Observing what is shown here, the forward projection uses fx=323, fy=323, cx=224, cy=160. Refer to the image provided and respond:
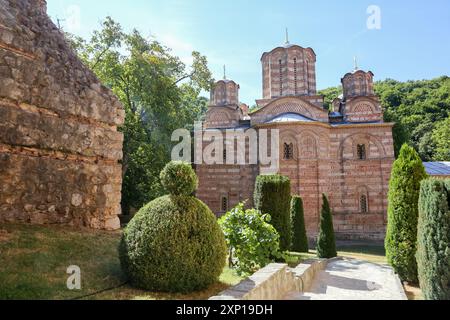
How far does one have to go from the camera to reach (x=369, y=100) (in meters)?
19.7

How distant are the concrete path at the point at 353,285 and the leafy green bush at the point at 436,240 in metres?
1.04

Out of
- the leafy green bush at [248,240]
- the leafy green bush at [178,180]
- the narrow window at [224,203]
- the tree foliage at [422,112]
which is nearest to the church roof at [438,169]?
the tree foliage at [422,112]

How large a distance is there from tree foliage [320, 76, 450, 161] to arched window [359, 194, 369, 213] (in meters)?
12.7

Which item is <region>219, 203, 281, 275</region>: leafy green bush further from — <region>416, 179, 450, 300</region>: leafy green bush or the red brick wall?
the red brick wall

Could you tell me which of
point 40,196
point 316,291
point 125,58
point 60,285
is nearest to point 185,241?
point 60,285

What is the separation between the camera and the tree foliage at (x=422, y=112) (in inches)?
1215

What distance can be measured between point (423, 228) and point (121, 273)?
15.2ft

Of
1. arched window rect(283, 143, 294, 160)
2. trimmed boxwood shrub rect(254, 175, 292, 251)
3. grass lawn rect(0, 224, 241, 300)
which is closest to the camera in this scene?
grass lawn rect(0, 224, 241, 300)

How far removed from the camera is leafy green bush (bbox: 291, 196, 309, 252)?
41.4ft

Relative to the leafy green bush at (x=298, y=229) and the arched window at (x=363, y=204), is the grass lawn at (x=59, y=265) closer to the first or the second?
the leafy green bush at (x=298, y=229)

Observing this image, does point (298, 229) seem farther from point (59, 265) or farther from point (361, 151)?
point (59, 265)

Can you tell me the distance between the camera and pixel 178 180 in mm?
4480

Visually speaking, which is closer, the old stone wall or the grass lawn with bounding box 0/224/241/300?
the grass lawn with bounding box 0/224/241/300

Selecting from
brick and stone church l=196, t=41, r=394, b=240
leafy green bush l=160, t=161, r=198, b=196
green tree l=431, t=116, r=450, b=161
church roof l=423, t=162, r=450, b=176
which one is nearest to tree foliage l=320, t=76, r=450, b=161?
green tree l=431, t=116, r=450, b=161
